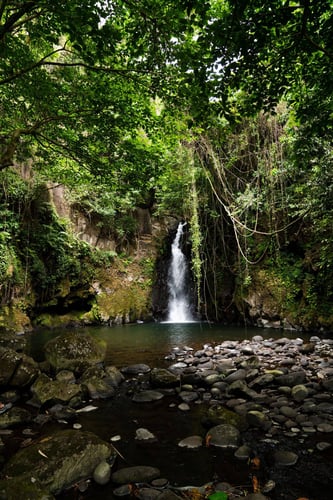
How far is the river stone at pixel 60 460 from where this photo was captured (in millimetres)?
2039

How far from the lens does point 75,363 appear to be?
16.6 feet

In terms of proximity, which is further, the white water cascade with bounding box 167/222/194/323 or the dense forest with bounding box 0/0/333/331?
the white water cascade with bounding box 167/222/194/323

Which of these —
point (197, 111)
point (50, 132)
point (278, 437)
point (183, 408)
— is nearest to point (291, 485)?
point (278, 437)

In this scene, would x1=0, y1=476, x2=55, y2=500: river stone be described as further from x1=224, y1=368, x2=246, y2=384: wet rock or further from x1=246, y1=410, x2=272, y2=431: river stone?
x1=224, y1=368, x2=246, y2=384: wet rock

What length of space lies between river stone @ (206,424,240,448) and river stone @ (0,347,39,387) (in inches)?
112

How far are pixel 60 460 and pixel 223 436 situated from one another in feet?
4.72

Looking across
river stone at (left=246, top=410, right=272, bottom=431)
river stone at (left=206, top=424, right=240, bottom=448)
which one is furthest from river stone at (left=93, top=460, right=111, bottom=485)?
river stone at (left=246, top=410, right=272, bottom=431)

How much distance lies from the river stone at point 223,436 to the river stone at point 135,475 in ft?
2.16

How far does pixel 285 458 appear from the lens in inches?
92.7

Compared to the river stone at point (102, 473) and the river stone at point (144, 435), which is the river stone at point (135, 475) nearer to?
the river stone at point (102, 473)

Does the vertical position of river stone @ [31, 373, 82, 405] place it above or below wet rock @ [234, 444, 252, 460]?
above

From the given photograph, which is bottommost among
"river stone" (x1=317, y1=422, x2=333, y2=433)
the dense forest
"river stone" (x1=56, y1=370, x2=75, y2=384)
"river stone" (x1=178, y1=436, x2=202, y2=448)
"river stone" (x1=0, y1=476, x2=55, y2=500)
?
"river stone" (x1=178, y1=436, x2=202, y2=448)

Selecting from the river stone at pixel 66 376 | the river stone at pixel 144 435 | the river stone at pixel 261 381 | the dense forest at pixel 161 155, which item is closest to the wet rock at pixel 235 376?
the river stone at pixel 261 381

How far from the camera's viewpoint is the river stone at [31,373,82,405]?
3734mm
